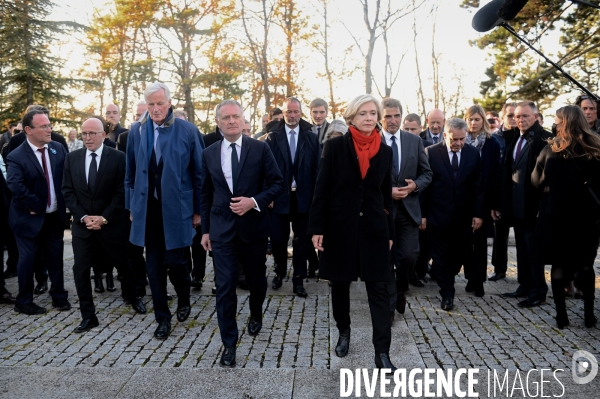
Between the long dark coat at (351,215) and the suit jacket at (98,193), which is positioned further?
the suit jacket at (98,193)

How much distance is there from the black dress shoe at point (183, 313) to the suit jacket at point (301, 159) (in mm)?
1995

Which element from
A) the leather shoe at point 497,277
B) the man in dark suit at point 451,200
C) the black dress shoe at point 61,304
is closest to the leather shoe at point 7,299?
the black dress shoe at point 61,304

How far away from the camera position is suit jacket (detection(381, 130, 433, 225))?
6.00m

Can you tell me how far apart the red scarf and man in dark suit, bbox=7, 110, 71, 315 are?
12.9 ft

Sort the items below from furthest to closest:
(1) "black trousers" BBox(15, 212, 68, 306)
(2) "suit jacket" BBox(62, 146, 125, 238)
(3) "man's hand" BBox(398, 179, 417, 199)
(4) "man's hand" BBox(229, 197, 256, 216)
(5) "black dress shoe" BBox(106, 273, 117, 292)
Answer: (5) "black dress shoe" BBox(106, 273, 117, 292), (1) "black trousers" BBox(15, 212, 68, 306), (2) "suit jacket" BBox(62, 146, 125, 238), (3) "man's hand" BBox(398, 179, 417, 199), (4) "man's hand" BBox(229, 197, 256, 216)

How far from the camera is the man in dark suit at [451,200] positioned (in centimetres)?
665

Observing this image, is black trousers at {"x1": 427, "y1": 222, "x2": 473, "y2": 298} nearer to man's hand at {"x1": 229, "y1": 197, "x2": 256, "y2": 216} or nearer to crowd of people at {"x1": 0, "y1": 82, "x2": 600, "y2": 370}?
crowd of people at {"x1": 0, "y1": 82, "x2": 600, "y2": 370}

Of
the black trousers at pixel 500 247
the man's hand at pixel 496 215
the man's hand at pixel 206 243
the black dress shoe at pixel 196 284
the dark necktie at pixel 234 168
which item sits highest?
the dark necktie at pixel 234 168

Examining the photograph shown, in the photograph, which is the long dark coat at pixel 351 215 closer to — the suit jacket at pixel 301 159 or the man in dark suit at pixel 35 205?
the suit jacket at pixel 301 159

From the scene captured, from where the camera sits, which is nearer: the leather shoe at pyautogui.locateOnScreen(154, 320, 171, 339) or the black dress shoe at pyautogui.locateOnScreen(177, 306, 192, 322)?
the leather shoe at pyautogui.locateOnScreen(154, 320, 171, 339)

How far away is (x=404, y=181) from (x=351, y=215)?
1.57 metres

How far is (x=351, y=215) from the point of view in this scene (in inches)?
183

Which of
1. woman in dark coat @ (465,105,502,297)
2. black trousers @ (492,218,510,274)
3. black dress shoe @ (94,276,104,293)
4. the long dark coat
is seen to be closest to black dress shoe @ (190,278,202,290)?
black dress shoe @ (94,276,104,293)

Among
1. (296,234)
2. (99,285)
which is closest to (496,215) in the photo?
(296,234)
